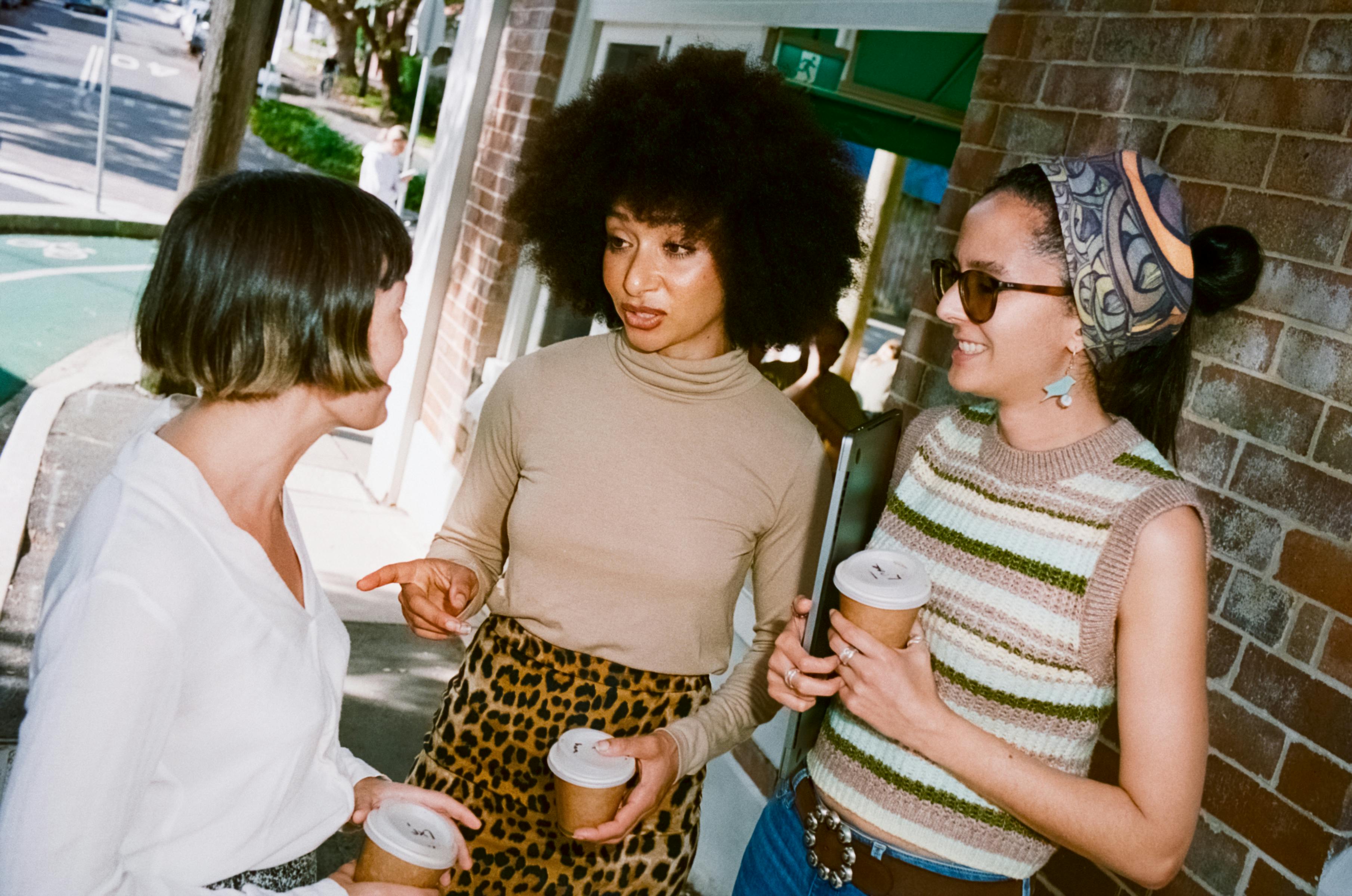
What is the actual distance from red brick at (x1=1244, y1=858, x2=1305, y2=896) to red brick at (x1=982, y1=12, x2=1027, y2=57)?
2136mm

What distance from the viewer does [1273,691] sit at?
83.0 inches

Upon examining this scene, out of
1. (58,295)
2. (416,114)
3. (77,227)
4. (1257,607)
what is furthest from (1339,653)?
(77,227)

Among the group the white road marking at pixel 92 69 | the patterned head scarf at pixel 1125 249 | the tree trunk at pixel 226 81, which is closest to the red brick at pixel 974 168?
the patterned head scarf at pixel 1125 249

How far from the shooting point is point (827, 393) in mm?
4648

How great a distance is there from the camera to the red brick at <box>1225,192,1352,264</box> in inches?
82.0

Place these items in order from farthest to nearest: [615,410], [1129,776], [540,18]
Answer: [540,18]
[615,410]
[1129,776]

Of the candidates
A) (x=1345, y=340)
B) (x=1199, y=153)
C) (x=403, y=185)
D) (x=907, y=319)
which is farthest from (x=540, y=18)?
(x=403, y=185)

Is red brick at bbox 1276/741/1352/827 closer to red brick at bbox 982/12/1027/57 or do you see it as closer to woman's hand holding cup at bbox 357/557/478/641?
woman's hand holding cup at bbox 357/557/478/641

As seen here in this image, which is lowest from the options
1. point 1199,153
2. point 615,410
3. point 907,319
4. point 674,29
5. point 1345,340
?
point 615,410

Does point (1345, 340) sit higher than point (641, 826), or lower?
higher

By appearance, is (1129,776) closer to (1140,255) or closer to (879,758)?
(879,758)

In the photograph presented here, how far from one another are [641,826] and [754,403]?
35.9 inches

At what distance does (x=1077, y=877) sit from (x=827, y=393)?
8.31 feet

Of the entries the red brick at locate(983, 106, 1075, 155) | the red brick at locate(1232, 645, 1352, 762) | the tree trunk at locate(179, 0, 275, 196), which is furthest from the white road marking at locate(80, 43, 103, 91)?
the red brick at locate(1232, 645, 1352, 762)
